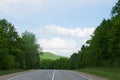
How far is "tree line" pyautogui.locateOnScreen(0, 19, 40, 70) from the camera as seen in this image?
267 ft

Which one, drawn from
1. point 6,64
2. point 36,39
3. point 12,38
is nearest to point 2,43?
point 6,64

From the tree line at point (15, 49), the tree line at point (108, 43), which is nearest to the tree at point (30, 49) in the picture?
the tree line at point (15, 49)

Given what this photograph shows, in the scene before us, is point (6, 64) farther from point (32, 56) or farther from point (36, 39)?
point (36, 39)

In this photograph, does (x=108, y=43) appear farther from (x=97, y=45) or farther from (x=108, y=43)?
(x=97, y=45)

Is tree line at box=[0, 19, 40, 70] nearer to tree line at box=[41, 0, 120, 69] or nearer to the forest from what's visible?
the forest

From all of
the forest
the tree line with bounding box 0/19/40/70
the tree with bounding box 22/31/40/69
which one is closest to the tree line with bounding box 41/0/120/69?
the forest

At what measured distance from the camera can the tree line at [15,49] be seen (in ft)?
267

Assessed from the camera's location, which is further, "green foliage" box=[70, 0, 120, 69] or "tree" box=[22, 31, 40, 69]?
"tree" box=[22, 31, 40, 69]

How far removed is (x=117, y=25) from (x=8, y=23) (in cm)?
3578

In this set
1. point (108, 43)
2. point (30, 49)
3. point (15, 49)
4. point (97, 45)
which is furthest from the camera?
point (30, 49)

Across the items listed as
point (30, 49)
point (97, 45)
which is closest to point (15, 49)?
point (97, 45)

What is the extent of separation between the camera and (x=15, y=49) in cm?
10206

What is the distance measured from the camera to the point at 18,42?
10650 cm

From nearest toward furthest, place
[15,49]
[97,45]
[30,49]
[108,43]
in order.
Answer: [108,43], [97,45], [15,49], [30,49]
